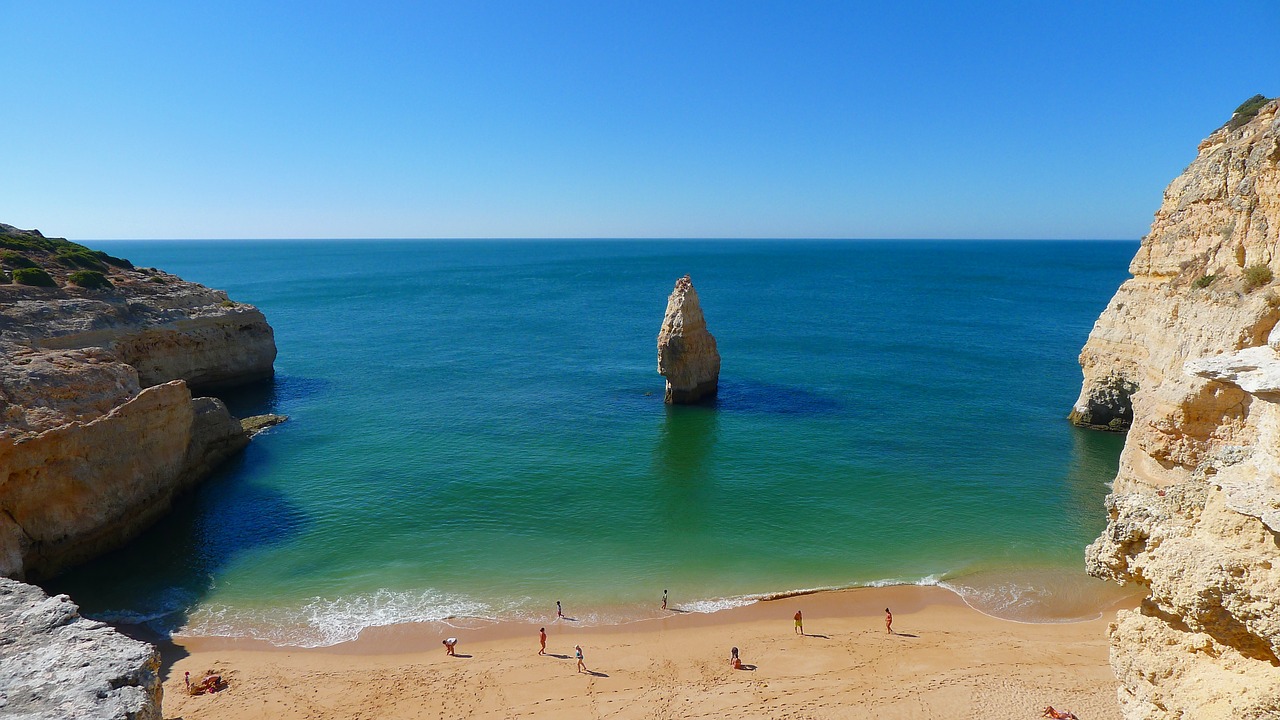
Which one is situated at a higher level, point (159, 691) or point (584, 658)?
point (159, 691)

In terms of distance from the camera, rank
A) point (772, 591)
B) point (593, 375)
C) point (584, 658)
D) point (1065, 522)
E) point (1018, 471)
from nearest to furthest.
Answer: point (584, 658) < point (772, 591) < point (1065, 522) < point (1018, 471) < point (593, 375)

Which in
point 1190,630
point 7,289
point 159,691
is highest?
point 7,289

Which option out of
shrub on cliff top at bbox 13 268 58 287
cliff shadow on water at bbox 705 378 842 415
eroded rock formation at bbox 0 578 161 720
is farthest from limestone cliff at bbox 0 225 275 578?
cliff shadow on water at bbox 705 378 842 415

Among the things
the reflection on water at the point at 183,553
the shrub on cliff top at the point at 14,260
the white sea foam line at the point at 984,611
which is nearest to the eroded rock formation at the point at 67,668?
the reflection on water at the point at 183,553

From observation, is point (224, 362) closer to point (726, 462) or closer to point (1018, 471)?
point (726, 462)

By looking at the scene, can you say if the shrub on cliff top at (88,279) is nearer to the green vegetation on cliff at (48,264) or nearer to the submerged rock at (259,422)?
the green vegetation on cliff at (48,264)

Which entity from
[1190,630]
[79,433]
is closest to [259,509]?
[79,433]

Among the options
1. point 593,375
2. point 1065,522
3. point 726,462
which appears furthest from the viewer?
point 593,375

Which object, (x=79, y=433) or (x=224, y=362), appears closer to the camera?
(x=79, y=433)
